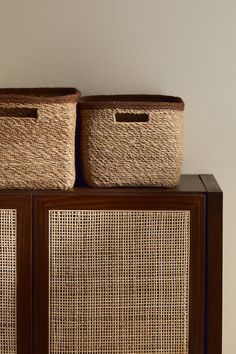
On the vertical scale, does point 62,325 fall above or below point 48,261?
below

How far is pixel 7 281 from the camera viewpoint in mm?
2328

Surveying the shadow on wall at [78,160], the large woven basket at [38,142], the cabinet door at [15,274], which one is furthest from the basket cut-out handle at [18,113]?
the cabinet door at [15,274]

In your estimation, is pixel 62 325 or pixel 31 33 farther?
pixel 31 33

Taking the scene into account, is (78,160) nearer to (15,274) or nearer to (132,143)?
(132,143)

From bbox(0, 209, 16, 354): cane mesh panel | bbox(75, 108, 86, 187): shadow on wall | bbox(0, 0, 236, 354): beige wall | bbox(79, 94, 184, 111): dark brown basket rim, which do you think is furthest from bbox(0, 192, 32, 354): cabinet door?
bbox(0, 0, 236, 354): beige wall

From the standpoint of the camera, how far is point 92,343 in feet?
7.70

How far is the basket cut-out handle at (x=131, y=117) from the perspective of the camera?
7.91 feet

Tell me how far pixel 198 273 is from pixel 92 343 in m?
0.37

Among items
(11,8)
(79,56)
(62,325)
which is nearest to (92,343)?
(62,325)

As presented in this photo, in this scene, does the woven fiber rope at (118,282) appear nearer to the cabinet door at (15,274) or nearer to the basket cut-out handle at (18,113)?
the cabinet door at (15,274)

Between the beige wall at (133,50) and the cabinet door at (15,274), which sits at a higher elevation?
the beige wall at (133,50)

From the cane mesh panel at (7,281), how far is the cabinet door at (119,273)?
0.07 meters

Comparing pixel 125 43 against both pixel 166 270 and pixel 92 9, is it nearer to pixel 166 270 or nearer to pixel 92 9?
pixel 92 9

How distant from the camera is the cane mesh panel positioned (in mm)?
2314
